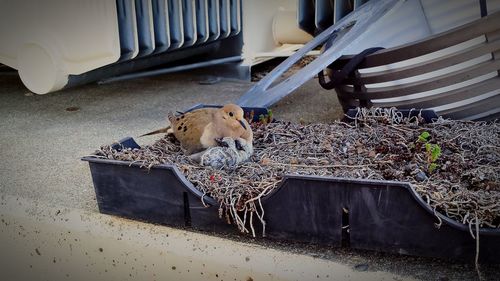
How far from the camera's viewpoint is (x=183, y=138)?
0.90m

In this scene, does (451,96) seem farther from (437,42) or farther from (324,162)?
(324,162)

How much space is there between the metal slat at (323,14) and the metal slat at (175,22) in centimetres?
43

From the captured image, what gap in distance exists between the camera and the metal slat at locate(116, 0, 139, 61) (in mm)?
1298

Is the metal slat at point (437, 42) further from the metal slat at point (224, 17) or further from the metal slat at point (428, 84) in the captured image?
the metal slat at point (224, 17)

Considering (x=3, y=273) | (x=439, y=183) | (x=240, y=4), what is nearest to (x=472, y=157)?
(x=439, y=183)

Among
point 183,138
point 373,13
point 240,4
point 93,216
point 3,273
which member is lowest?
point 3,273

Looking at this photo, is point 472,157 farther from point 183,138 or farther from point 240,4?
point 240,4

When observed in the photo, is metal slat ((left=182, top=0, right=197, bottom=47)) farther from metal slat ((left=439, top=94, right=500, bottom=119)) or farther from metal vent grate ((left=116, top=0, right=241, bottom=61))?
metal slat ((left=439, top=94, right=500, bottom=119))

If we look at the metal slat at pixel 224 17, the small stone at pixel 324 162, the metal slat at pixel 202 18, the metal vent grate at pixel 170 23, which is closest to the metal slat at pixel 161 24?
the metal vent grate at pixel 170 23

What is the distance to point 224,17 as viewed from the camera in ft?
5.46

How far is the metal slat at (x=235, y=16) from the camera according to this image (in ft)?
5.54

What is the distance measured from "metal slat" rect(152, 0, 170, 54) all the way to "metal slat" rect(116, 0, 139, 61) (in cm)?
10

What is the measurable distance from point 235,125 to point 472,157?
382 millimetres

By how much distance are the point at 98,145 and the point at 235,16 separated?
2.51 feet
